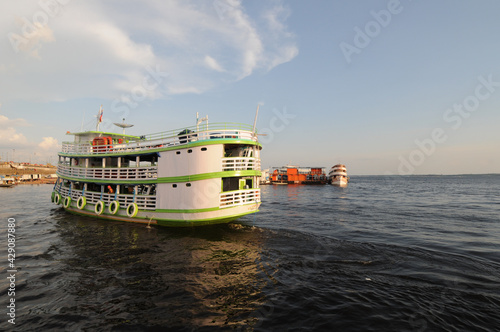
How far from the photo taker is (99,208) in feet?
54.0

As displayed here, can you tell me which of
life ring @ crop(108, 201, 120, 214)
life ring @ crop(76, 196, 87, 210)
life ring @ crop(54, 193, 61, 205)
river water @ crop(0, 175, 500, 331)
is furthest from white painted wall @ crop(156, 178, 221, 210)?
life ring @ crop(54, 193, 61, 205)

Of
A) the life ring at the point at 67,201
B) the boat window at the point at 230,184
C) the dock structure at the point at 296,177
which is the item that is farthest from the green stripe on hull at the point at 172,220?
the dock structure at the point at 296,177

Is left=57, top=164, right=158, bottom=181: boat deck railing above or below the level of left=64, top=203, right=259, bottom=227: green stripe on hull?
above

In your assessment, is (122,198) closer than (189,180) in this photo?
No

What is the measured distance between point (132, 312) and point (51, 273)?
15.6ft

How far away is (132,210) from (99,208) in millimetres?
3488

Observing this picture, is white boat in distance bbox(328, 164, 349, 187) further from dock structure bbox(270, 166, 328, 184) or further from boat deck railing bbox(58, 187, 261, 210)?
boat deck railing bbox(58, 187, 261, 210)

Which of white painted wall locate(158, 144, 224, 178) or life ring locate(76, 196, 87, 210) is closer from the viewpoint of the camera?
white painted wall locate(158, 144, 224, 178)

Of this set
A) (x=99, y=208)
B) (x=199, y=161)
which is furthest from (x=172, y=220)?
(x=99, y=208)

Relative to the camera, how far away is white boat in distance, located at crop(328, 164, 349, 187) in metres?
66.8

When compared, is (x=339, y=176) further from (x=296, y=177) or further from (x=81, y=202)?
(x=81, y=202)

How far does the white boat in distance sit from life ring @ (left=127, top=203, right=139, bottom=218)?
6187 centimetres

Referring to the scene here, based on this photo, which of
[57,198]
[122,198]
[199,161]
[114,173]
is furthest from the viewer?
[57,198]

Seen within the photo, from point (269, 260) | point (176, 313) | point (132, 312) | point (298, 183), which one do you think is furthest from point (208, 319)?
point (298, 183)
